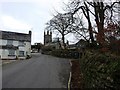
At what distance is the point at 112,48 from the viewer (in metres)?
17.6

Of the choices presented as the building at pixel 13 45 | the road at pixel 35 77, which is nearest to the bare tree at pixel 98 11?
the road at pixel 35 77

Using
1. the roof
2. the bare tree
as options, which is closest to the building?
the roof

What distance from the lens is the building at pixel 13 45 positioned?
233ft

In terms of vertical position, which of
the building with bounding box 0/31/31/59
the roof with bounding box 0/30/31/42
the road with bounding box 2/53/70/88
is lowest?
the road with bounding box 2/53/70/88

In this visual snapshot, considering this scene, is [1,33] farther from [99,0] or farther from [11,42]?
[99,0]

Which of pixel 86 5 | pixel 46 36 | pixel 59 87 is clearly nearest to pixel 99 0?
pixel 86 5

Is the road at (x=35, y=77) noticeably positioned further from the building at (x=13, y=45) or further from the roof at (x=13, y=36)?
the roof at (x=13, y=36)

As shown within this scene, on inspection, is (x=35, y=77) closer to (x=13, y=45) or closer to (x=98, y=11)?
(x=98, y=11)

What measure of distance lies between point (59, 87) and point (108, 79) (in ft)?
29.0

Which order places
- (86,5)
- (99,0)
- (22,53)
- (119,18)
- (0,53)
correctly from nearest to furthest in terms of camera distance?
(119,18) → (99,0) → (86,5) → (0,53) → (22,53)

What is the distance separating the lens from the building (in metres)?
70.9

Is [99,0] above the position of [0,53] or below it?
above

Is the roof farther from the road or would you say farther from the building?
the road

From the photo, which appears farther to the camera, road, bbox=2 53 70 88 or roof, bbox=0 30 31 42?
roof, bbox=0 30 31 42
